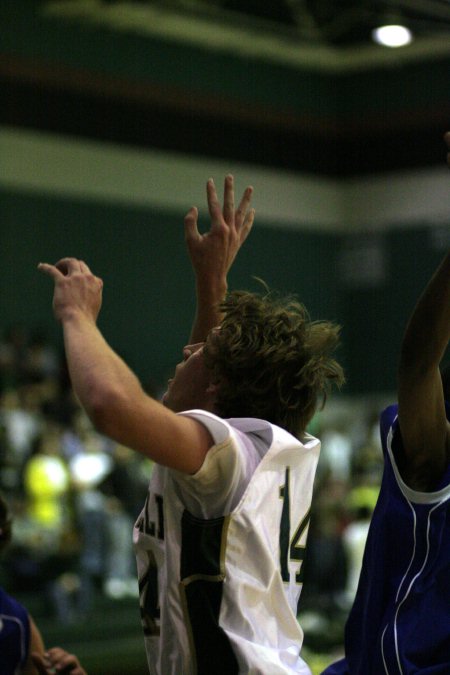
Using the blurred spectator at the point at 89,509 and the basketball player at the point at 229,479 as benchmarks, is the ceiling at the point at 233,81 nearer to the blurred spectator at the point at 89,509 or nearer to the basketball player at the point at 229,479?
the blurred spectator at the point at 89,509

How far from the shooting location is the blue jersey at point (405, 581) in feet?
8.43

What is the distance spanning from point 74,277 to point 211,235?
0.80 metres

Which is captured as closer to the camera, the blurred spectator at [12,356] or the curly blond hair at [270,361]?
the curly blond hair at [270,361]

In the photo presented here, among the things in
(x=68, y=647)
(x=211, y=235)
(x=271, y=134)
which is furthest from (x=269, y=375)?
(x=271, y=134)

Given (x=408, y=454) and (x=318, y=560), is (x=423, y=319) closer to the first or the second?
(x=408, y=454)

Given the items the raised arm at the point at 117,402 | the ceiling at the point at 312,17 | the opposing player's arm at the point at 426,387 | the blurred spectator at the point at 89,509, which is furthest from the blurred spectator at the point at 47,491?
the raised arm at the point at 117,402

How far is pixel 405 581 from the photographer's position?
8.64 ft

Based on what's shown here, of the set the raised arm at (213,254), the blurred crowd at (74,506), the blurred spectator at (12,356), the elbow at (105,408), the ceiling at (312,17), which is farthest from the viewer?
the ceiling at (312,17)

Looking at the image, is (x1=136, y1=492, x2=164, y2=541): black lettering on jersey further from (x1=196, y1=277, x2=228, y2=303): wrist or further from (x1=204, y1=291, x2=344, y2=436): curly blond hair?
(x1=196, y1=277, x2=228, y2=303): wrist

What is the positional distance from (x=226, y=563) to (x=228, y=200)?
1.09 meters

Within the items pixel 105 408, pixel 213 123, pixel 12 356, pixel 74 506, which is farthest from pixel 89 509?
pixel 105 408

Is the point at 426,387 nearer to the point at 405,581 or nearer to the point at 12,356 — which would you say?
the point at 405,581

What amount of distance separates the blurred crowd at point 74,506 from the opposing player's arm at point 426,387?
9018 millimetres

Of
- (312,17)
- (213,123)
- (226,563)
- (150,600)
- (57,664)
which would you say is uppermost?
(312,17)
